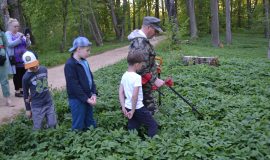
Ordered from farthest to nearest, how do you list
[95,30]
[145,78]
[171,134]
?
[95,30] → [145,78] → [171,134]

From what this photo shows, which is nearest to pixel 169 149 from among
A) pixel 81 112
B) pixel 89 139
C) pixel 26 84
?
pixel 89 139

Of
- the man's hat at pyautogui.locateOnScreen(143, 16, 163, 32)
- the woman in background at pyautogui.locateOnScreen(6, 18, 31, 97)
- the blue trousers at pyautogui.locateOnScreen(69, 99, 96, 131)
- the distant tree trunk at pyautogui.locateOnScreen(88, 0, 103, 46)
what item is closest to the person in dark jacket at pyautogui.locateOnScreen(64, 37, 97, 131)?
the blue trousers at pyautogui.locateOnScreen(69, 99, 96, 131)

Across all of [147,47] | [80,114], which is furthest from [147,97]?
[80,114]

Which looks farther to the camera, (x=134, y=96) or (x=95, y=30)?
(x=95, y=30)

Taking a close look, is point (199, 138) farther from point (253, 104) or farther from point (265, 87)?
point (265, 87)

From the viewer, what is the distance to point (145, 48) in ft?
18.4

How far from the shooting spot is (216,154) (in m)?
4.44

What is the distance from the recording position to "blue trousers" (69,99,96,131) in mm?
5520

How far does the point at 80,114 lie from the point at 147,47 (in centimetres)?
163

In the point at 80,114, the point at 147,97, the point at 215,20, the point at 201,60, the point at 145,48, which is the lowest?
the point at 201,60

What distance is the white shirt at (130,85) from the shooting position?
506cm

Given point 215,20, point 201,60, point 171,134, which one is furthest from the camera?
point 215,20

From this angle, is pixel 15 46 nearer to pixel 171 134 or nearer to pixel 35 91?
pixel 35 91

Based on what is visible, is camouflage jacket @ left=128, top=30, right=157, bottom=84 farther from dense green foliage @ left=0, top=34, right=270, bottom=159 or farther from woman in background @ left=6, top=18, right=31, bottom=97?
woman in background @ left=6, top=18, right=31, bottom=97
